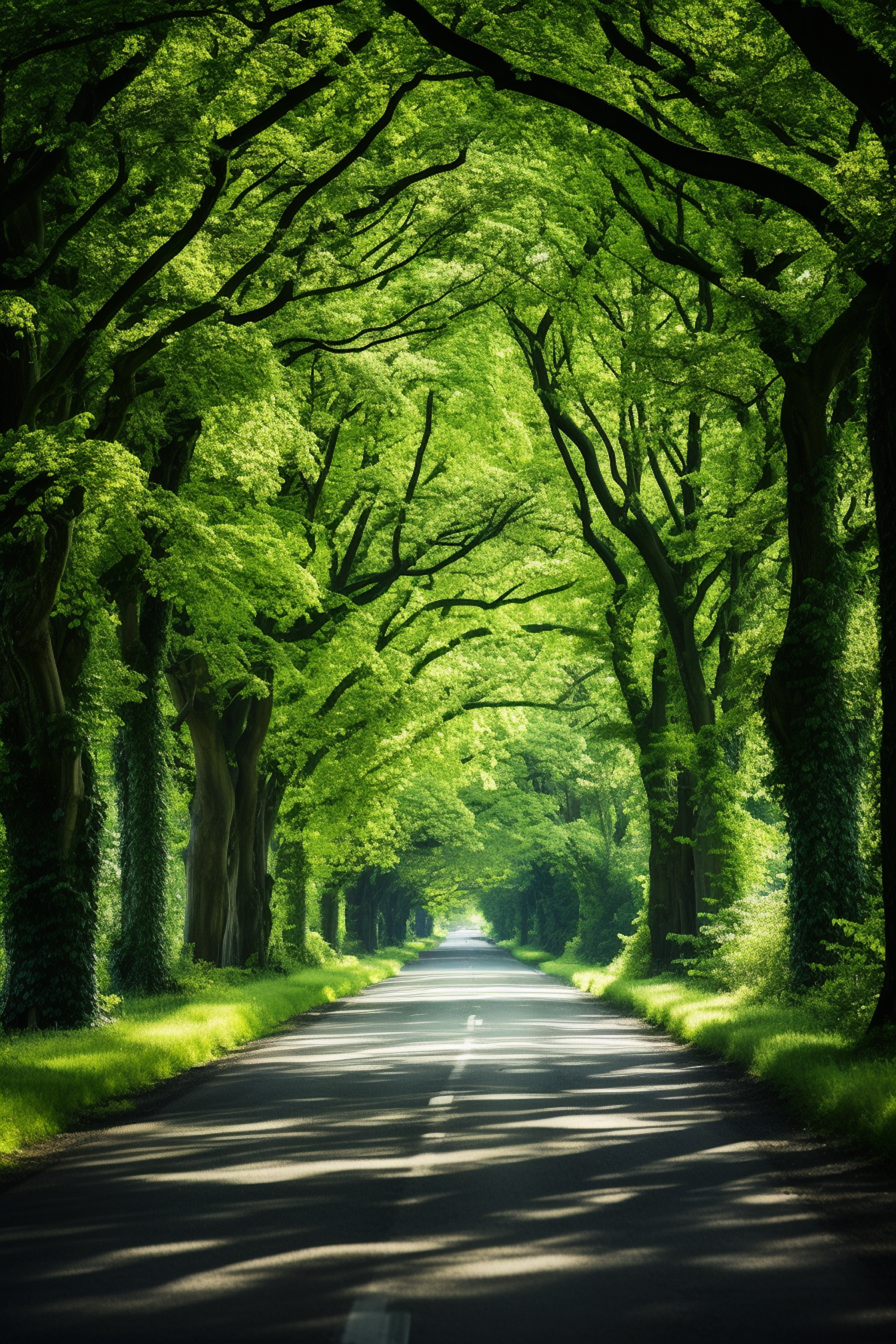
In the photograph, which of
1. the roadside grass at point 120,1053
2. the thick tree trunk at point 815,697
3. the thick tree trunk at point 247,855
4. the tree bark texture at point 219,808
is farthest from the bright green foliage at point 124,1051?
the thick tree trunk at point 815,697

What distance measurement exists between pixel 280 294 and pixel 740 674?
29.4 feet

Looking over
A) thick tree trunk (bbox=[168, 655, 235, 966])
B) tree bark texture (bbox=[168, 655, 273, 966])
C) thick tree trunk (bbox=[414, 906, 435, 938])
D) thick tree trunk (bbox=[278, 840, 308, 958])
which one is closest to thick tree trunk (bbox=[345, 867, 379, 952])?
thick tree trunk (bbox=[278, 840, 308, 958])

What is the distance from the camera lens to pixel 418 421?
2730 cm

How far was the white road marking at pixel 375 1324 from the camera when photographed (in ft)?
14.8

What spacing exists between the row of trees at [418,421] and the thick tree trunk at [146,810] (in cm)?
7

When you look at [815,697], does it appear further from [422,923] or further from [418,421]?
[422,923]

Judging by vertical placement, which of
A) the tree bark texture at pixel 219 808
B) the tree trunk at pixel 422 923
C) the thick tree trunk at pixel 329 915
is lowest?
the tree trunk at pixel 422 923

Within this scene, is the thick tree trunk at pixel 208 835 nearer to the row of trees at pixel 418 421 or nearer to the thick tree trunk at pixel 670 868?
the row of trees at pixel 418 421

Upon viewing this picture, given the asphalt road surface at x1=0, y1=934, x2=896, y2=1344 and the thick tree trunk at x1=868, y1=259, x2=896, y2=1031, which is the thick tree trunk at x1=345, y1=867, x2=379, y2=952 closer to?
the asphalt road surface at x1=0, y1=934, x2=896, y2=1344

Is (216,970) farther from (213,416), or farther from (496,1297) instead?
(496,1297)

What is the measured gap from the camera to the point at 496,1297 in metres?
5.07

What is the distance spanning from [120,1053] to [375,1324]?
8.65 m

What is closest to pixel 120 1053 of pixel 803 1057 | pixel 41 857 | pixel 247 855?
pixel 41 857

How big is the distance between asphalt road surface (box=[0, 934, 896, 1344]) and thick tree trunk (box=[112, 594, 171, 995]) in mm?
8395
